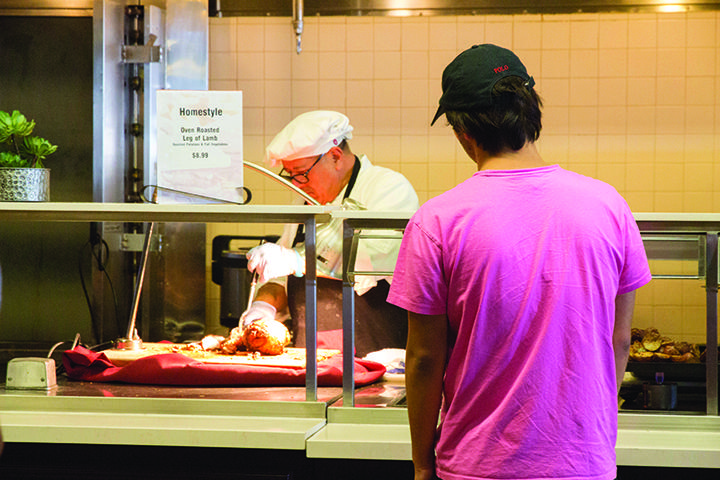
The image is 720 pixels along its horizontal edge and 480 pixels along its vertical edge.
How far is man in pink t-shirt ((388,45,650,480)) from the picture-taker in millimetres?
1092

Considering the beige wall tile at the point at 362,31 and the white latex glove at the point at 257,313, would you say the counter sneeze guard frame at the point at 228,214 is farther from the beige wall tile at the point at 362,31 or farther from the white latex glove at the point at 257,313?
the beige wall tile at the point at 362,31

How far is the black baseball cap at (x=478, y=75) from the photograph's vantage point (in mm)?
1130

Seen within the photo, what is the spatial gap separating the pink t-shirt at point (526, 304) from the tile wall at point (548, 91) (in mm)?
3030

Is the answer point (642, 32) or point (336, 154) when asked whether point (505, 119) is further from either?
point (642, 32)

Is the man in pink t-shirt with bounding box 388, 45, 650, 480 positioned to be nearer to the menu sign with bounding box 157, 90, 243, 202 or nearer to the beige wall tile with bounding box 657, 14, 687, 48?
the menu sign with bounding box 157, 90, 243, 202

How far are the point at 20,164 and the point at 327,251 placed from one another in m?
1.00

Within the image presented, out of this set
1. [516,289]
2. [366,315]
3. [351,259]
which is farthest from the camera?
[366,315]

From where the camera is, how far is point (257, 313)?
8.06ft

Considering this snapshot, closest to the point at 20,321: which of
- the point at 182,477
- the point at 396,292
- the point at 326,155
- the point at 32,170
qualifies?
the point at 326,155

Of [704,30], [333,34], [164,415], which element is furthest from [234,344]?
[704,30]

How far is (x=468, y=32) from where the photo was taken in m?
4.05

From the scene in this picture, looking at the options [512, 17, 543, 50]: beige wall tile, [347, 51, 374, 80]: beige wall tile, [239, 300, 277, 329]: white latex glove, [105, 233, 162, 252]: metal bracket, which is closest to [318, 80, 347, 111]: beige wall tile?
[347, 51, 374, 80]: beige wall tile

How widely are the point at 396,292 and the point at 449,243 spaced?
0.12m

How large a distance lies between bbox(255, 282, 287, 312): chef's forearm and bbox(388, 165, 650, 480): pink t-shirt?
160cm
